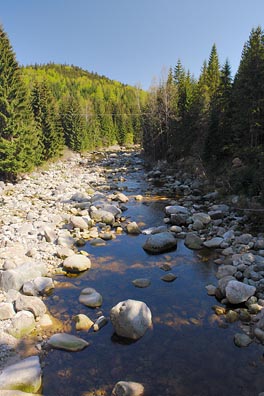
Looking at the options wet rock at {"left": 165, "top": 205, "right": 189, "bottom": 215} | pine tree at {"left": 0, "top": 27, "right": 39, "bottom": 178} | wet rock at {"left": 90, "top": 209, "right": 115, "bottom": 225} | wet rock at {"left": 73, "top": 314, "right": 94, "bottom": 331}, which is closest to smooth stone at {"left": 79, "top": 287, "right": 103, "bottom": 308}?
wet rock at {"left": 73, "top": 314, "right": 94, "bottom": 331}

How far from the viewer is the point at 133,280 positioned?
11.0 metres

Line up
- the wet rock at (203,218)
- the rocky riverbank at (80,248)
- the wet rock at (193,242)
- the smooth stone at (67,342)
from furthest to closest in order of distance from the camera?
1. the wet rock at (203,218)
2. the wet rock at (193,242)
3. the rocky riverbank at (80,248)
4. the smooth stone at (67,342)

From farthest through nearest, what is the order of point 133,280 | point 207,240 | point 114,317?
point 207,240 → point 133,280 → point 114,317

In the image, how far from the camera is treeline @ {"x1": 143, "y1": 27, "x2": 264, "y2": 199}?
68.5ft

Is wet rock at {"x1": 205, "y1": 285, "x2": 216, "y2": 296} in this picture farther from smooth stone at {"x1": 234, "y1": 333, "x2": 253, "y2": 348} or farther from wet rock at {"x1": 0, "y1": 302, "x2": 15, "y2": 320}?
wet rock at {"x1": 0, "y1": 302, "x2": 15, "y2": 320}

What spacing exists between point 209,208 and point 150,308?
37.1 ft

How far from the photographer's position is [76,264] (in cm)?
1157

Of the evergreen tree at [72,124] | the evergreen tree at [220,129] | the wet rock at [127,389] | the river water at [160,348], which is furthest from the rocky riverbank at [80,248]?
the evergreen tree at [72,124]

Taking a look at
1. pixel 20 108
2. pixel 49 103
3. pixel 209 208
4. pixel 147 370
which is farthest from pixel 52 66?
pixel 147 370

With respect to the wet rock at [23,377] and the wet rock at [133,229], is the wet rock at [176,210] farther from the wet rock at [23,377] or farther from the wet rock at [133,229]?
the wet rock at [23,377]

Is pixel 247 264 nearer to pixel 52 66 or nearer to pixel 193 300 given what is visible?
pixel 193 300

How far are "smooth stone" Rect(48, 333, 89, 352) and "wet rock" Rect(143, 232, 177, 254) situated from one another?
20.9 feet

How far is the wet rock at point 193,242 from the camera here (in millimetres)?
13666

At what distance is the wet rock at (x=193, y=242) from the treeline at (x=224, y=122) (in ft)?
15.0
